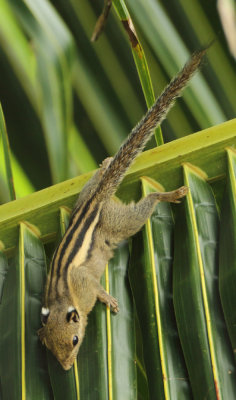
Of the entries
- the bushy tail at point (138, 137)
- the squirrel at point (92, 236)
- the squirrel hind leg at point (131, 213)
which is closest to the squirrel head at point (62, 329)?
the squirrel at point (92, 236)

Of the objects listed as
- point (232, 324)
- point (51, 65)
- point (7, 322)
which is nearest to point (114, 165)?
point (51, 65)

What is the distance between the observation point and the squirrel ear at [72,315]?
2.54 meters

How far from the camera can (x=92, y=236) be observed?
271 cm

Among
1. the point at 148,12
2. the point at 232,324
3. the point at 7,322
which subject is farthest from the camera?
the point at 148,12

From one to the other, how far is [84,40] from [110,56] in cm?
14

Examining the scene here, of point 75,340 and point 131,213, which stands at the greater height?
point 131,213

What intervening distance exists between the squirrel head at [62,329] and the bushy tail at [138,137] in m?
0.53

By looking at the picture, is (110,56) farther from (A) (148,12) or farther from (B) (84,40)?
(A) (148,12)

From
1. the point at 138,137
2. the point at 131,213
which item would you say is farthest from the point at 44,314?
the point at 138,137

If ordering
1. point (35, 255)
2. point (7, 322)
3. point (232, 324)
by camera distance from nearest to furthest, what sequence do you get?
point (232, 324)
point (7, 322)
point (35, 255)

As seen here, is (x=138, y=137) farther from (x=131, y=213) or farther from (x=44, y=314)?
(x=44, y=314)

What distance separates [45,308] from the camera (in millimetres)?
2270

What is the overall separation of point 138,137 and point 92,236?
49 centimetres

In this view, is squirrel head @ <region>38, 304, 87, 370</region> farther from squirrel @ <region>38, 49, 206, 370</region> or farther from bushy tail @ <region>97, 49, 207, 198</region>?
bushy tail @ <region>97, 49, 207, 198</region>
